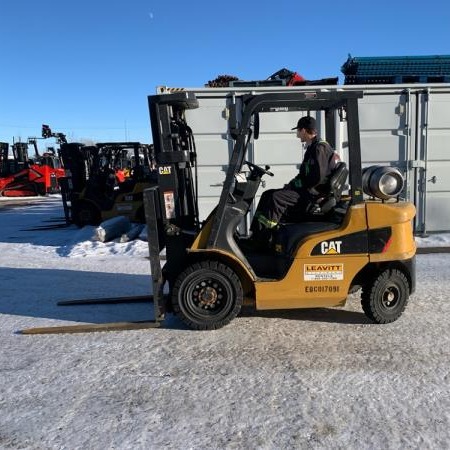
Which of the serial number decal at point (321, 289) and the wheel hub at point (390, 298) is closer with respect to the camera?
the serial number decal at point (321, 289)

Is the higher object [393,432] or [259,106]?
[259,106]

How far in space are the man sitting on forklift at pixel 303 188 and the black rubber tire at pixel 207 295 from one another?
2.06 feet

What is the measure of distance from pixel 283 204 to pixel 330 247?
1.97 feet

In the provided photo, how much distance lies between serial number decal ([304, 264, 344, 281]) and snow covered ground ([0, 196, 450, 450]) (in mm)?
497

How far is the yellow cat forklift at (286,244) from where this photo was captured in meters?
4.45

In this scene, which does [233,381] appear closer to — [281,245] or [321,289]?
[321,289]

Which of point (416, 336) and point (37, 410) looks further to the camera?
point (416, 336)

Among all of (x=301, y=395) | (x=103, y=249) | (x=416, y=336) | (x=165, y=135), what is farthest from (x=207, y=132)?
(x=301, y=395)

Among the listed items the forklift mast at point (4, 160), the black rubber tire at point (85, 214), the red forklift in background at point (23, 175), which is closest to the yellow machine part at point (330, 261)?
the black rubber tire at point (85, 214)

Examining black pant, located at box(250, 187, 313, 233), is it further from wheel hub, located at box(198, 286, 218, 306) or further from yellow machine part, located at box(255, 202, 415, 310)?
wheel hub, located at box(198, 286, 218, 306)

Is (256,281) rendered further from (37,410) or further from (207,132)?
(207,132)

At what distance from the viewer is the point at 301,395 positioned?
332cm

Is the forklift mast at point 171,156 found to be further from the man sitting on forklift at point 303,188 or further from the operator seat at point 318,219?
the operator seat at point 318,219

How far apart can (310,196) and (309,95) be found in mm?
936
